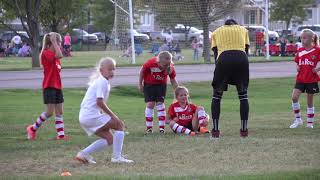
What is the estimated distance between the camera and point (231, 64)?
11969 mm

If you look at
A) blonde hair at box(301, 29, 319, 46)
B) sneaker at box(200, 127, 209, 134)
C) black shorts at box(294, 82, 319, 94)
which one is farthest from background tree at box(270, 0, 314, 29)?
sneaker at box(200, 127, 209, 134)

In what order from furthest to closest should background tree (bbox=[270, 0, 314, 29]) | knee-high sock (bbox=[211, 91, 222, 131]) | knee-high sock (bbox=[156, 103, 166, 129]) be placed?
background tree (bbox=[270, 0, 314, 29])
knee-high sock (bbox=[156, 103, 166, 129])
knee-high sock (bbox=[211, 91, 222, 131])

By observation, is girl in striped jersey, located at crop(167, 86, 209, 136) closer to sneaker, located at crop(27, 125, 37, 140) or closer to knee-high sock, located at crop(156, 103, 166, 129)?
knee-high sock, located at crop(156, 103, 166, 129)

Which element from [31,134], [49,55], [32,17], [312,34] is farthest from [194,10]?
[31,134]

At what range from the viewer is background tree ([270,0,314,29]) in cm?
7344

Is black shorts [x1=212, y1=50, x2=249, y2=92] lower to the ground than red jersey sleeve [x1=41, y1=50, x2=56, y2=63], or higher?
lower

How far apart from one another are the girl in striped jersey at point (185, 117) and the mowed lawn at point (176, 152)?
0.89 feet

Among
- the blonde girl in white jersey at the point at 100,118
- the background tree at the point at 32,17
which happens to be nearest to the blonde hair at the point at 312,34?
the blonde girl in white jersey at the point at 100,118

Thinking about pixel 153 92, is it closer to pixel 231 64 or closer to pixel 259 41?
pixel 231 64

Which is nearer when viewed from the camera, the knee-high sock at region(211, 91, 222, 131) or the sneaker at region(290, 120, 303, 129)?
the knee-high sock at region(211, 91, 222, 131)

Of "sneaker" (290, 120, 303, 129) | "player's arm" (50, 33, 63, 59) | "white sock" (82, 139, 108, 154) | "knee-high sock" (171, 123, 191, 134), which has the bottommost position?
"sneaker" (290, 120, 303, 129)

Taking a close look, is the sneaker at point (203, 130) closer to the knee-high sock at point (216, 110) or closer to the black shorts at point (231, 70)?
the knee-high sock at point (216, 110)

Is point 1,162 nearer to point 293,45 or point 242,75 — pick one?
point 242,75

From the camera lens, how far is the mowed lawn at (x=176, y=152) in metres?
8.91
